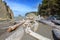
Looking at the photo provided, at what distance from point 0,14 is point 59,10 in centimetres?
2279

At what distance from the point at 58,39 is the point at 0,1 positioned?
217 feet

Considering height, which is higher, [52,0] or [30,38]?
[52,0]

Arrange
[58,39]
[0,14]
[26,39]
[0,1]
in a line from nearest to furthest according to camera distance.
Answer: [58,39] < [26,39] < [0,14] < [0,1]

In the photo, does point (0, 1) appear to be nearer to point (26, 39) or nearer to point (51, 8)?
point (51, 8)

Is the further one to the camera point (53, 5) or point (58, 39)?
point (53, 5)

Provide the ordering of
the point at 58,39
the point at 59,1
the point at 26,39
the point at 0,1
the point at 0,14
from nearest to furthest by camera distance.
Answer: the point at 58,39
the point at 26,39
the point at 59,1
the point at 0,14
the point at 0,1

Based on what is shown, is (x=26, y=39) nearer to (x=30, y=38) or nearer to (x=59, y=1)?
(x=30, y=38)

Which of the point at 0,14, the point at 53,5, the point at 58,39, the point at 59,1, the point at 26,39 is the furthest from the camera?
the point at 0,14

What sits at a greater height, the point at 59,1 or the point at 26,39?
the point at 59,1

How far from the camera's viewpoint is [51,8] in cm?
5784

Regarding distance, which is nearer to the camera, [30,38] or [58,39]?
[58,39]

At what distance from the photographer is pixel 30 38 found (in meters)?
6.85

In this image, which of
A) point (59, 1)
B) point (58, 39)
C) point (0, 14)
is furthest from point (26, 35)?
point (0, 14)

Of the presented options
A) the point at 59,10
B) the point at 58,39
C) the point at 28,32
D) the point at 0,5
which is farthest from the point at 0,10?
the point at 58,39
